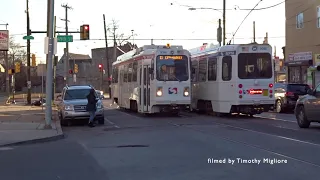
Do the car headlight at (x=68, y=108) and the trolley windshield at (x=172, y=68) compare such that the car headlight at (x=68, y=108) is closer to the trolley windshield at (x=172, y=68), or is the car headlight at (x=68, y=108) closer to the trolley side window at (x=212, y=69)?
the trolley windshield at (x=172, y=68)

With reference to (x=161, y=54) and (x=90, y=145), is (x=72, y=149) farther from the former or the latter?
(x=161, y=54)

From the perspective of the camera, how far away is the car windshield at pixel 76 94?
69.4ft

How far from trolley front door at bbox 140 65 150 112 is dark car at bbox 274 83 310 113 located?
836 cm

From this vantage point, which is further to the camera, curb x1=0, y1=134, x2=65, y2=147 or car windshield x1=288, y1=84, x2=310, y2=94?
car windshield x1=288, y1=84, x2=310, y2=94

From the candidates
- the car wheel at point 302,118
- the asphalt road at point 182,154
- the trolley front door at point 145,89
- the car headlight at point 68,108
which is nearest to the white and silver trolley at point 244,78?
the trolley front door at point 145,89

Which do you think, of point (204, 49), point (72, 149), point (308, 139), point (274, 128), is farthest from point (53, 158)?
point (204, 49)

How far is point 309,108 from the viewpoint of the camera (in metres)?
16.1

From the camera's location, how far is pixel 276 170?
8.68 meters

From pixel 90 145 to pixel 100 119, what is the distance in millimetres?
6893

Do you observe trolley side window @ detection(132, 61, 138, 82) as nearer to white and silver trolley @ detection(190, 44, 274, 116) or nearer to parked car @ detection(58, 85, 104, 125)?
parked car @ detection(58, 85, 104, 125)

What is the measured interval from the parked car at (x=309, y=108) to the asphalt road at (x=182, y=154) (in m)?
0.40

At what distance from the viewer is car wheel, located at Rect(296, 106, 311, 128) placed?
54.0 feet

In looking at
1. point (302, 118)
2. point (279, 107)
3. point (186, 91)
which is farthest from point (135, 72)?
point (302, 118)

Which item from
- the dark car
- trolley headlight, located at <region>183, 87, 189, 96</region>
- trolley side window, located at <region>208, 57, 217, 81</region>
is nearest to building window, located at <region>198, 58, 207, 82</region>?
trolley side window, located at <region>208, 57, 217, 81</region>
